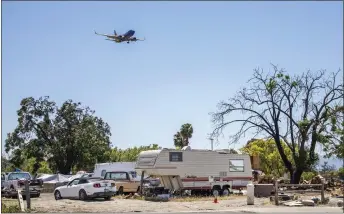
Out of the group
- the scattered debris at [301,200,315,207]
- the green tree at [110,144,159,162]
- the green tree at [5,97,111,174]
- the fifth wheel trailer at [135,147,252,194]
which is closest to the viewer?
the scattered debris at [301,200,315,207]

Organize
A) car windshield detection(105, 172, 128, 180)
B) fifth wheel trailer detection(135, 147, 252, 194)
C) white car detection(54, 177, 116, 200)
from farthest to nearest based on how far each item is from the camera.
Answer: car windshield detection(105, 172, 128, 180), fifth wheel trailer detection(135, 147, 252, 194), white car detection(54, 177, 116, 200)

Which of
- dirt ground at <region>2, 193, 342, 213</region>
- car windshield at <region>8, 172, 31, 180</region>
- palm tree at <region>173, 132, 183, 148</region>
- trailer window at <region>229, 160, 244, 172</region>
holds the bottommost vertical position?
dirt ground at <region>2, 193, 342, 213</region>

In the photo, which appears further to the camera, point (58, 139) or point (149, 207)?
point (58, 139)

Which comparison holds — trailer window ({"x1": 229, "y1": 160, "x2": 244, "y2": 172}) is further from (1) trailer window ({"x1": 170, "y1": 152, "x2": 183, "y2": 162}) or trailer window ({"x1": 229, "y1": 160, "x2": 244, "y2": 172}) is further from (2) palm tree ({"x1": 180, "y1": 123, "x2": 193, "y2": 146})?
(2) palm tree ({"x1": 180, "y1": 123, "x2": 193, "y2": 146})

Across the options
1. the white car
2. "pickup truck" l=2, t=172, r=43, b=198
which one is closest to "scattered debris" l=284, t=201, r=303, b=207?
the white car

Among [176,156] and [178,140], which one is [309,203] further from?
[178,140]

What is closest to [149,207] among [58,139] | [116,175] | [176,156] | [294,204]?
[294,204]

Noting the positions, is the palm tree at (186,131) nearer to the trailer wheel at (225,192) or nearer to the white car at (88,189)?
the trailer wheel at (225,192)

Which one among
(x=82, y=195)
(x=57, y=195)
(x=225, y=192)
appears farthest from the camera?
(x=225, y=192)
